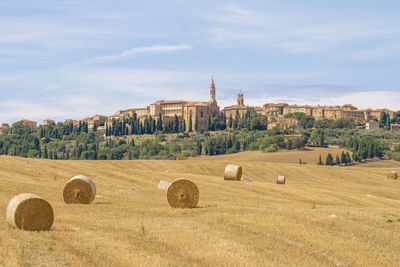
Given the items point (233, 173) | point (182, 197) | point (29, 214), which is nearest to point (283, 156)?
point (233, 173)

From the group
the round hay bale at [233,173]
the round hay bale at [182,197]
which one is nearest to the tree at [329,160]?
the round hay bale at [233,173]

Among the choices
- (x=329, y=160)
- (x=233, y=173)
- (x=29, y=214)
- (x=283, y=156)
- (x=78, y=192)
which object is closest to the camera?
(x=29, y=214)

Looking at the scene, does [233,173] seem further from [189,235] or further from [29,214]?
[29,214]

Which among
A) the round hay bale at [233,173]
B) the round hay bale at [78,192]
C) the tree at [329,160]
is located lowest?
the tree at [329,160]

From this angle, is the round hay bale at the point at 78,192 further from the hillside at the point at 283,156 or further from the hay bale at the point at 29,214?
the hillside at the point at 283,156

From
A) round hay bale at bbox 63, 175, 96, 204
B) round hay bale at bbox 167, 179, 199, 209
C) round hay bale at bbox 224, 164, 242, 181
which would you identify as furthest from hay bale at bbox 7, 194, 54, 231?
round hay bale at bbox 224, 164, 242, 181

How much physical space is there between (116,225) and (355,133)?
182m

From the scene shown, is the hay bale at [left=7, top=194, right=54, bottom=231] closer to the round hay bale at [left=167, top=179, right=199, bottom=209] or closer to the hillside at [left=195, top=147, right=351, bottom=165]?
the round hay bale at [left=167, top=179, right=199, bottom=209]

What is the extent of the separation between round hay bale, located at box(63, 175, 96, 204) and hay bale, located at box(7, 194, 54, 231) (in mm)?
9944

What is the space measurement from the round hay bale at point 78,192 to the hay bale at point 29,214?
32.6 ft

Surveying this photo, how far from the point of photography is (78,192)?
87.0ft

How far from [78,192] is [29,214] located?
10364 mm

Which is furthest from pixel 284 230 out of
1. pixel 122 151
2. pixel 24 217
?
pixel 122 151

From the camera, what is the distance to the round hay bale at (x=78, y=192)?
1043 inches
